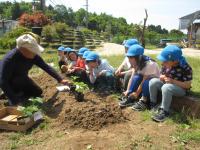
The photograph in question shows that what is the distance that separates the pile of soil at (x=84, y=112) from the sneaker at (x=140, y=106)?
302 mm

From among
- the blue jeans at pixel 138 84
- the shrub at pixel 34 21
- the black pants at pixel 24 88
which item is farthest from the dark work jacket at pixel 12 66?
the shrub at pixel 34 21

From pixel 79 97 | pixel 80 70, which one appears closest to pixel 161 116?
pixel 79 97

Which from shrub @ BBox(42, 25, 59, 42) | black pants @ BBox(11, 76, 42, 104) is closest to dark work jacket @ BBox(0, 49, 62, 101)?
black pants @ BBox(11, 76, 42, 104)

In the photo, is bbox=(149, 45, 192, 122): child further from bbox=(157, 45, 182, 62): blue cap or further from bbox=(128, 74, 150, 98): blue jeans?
bbox=(128, 74, 150, 98): blue jeans

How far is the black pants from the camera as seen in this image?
6176mm

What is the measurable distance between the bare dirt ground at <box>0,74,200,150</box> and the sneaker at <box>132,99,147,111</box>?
0.34ft

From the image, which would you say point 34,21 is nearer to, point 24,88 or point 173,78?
point 24,88

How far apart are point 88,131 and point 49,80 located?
3.53m

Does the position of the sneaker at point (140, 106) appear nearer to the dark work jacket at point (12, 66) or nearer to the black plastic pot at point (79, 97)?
the black plastic pot at point (79, 97)

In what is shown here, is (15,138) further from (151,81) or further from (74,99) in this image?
(151,81)

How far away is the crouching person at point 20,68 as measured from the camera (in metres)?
5.50

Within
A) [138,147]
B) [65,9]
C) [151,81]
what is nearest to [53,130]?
[138,147]

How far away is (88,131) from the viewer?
4668 millimetres

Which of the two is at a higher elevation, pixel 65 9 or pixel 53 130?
pixel 65 9
